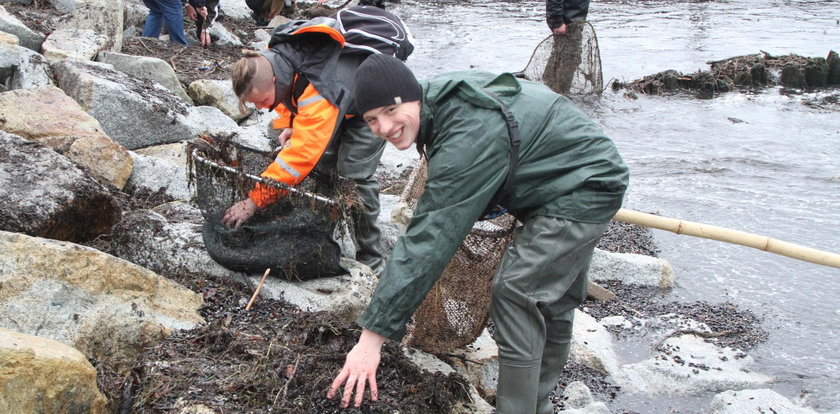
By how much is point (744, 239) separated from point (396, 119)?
7.22 ft

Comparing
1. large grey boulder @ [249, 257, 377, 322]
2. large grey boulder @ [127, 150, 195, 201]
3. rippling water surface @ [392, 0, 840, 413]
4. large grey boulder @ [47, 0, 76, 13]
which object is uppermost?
large grey boulder @ [47, 0, 76, 13]

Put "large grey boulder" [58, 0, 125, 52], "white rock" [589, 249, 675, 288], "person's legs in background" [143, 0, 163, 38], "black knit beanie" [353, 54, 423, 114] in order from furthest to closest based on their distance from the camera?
"person's legs in background" [143, 0, 163, 38]
"large grey boulder" [58, 0, 125, 52]
"white rock" [589, 249, 675, 288]
"black knit beanie" [353, 54, 423, 114]

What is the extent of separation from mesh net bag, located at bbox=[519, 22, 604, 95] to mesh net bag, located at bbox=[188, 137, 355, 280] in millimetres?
6307

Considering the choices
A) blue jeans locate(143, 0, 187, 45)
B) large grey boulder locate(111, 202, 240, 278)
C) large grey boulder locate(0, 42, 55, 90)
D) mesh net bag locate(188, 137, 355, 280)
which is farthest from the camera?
blue jeans locate(143, 0, 187, 45)

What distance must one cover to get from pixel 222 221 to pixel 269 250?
279mm

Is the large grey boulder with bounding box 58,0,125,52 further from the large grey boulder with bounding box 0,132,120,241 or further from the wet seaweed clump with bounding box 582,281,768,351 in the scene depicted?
the wet seaweed clump with bounding box 582,281,768,351

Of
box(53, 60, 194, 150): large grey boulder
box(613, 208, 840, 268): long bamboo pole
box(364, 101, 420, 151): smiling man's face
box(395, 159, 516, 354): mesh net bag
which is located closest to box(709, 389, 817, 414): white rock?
box(613, 208, 840, 268): long bamboo pole

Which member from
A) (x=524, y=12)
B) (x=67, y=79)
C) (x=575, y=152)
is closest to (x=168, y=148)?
(x=67, y=79)

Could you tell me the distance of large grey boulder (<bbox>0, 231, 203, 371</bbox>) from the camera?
3.05 m

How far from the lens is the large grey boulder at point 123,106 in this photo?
19.0 ft

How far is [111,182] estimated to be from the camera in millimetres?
4688

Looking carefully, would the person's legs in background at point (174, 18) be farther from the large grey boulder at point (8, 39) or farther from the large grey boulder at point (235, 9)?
the large grey boulder at point (235, 9)

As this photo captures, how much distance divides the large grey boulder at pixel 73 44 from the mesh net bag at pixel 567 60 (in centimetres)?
511

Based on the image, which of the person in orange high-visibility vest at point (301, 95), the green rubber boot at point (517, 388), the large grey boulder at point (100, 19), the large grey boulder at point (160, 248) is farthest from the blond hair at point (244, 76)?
the large grey boulder at point (100, 19)
